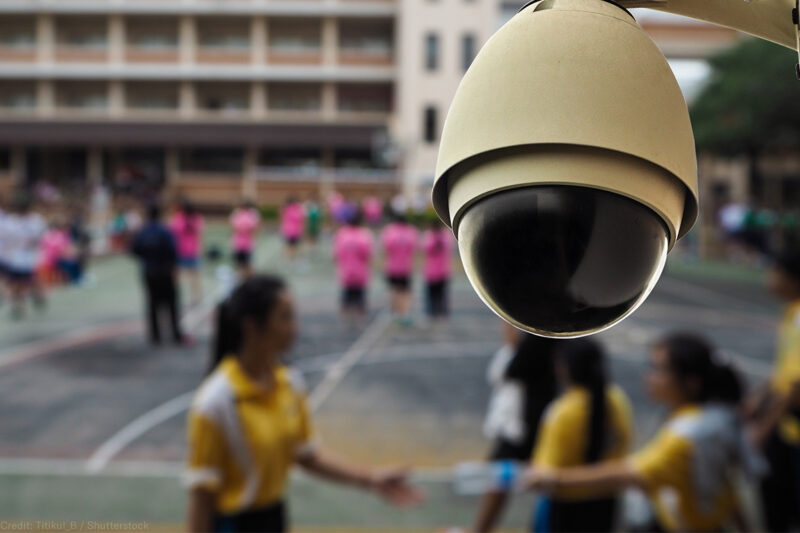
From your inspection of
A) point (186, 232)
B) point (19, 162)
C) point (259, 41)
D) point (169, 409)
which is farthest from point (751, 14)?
point (19, 162)

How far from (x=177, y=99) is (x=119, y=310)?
98.7 feet

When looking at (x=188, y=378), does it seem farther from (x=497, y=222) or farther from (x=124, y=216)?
(x=124, y=216)

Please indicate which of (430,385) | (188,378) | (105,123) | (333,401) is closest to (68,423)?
(188,378)

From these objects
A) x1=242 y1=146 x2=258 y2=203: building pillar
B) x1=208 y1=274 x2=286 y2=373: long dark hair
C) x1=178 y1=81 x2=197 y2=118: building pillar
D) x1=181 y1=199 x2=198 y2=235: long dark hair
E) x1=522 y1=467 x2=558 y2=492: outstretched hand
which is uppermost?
x1=178 y1=81 x2=197 y2=118: building pillar

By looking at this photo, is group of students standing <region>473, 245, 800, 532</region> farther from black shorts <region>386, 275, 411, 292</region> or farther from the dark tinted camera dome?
black shorts <region>386, 275, 411, 292</region>

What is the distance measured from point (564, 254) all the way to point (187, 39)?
42.5 meters

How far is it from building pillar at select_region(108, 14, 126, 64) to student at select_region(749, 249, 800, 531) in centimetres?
4033

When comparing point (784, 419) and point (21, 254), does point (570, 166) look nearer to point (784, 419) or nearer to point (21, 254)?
point (784, 419)

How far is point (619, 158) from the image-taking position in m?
0.69

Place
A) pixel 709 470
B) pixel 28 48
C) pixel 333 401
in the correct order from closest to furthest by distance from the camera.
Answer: pixel 709 470, pixel 333 401, pixel 28 48

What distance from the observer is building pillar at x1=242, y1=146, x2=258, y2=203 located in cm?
3872

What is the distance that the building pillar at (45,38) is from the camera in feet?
131

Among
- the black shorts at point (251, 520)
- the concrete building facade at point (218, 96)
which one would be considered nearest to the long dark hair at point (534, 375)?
the black shorts at point (251, 520)

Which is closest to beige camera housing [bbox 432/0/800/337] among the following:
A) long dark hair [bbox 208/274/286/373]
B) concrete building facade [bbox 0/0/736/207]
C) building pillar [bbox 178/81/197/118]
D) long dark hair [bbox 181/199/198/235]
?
long dark hair [bbox 208/274/286/373]
